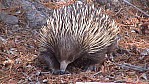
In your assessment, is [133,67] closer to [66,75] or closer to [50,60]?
[66,75]

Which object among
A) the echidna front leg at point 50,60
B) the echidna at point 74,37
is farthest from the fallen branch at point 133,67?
the echidna front leg at point 50,60

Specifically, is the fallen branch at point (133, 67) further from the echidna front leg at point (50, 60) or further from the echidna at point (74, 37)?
the echidna front leg at point (50, 60)

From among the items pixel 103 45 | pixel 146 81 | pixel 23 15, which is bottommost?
pixel 146 81

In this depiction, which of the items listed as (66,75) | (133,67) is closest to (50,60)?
(66,75)

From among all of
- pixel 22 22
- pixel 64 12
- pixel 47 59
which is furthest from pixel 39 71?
pixel 22 22

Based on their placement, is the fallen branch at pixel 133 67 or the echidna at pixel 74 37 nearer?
the echidna at pixel 74 37

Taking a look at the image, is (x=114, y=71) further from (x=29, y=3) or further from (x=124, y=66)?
(x=29, y=3)

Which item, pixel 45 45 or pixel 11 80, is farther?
pixel 45 45
